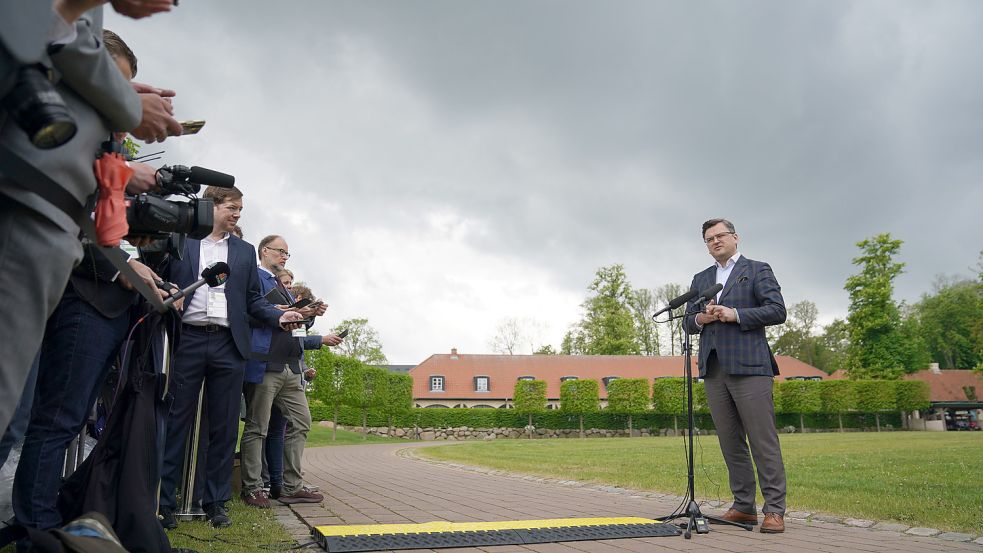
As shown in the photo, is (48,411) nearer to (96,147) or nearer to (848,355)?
(96,147)

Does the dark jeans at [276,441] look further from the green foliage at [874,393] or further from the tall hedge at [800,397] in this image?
the green foliage at [874,393]

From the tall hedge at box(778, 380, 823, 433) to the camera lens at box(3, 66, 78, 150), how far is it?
Result: 47.7 meters

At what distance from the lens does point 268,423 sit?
593 centimetres

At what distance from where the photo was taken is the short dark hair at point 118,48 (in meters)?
2.68

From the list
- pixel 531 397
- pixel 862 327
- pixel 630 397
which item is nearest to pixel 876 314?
pixel 862 327

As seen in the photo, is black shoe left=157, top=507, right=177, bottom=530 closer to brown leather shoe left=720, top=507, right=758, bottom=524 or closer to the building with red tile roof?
brown leather shoe left=720, top=507, right=758, bottom=524

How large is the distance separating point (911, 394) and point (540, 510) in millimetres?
49436

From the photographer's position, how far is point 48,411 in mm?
2922

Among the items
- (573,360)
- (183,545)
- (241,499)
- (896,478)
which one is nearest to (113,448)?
(183,545)

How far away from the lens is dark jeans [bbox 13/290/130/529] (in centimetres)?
284

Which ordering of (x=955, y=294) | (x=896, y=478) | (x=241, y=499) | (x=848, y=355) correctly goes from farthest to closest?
(x=955, y=294)
(x=848, y=355)
(x=896, y=478)
(x=241, y=499)

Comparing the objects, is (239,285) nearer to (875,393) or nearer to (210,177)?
(210,177)

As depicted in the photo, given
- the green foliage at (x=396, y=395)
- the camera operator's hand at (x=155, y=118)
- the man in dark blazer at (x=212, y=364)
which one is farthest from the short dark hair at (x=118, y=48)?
the green foliage at (x=396, y=395)

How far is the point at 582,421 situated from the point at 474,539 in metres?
40.1
